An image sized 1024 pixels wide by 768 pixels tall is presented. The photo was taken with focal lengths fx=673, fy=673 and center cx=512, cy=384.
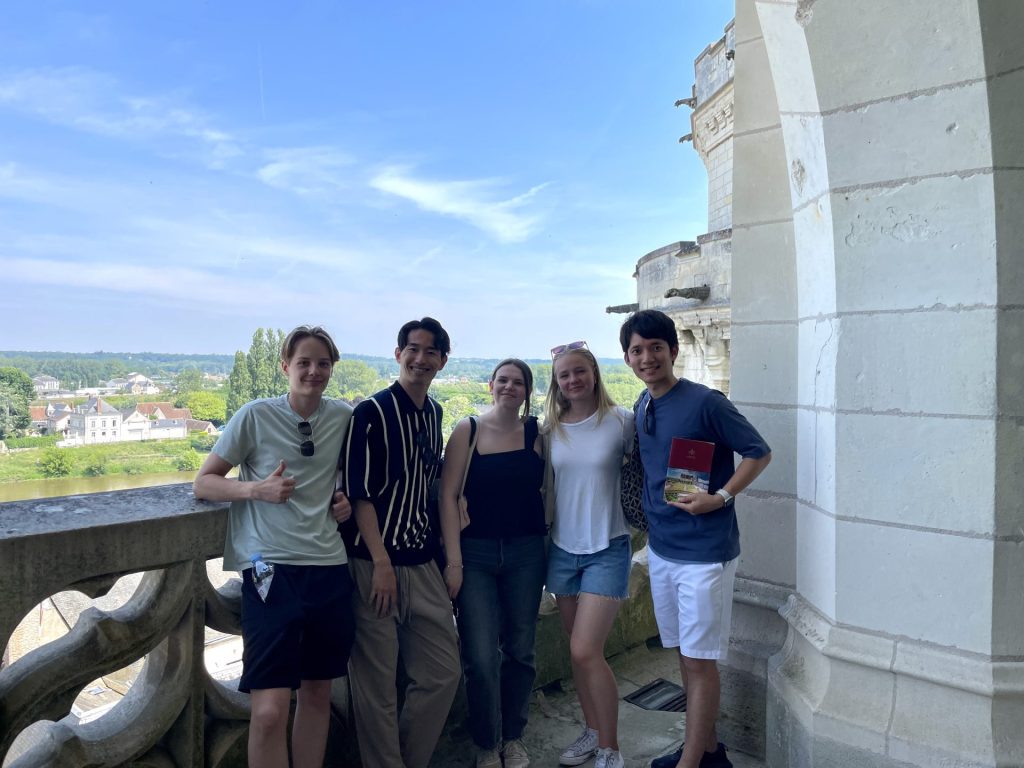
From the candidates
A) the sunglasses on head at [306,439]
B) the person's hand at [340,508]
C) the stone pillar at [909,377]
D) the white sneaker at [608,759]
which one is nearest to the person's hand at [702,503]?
the stone pillar at [909,377]

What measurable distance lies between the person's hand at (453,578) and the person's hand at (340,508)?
0.44 metres

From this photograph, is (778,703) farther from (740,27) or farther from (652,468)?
(740,27)

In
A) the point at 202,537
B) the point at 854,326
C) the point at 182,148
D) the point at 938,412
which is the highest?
the point at 182,148

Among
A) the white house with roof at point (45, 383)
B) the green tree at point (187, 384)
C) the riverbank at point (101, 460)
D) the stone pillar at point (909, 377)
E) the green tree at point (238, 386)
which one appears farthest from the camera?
the riverbank at point (101, 460)

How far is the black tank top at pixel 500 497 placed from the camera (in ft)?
7.20

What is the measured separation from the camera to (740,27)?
2.50 m

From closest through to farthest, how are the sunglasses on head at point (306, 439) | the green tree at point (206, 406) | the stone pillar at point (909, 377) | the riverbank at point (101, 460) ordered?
the stone pillar at point (909, 377), the sunglasses on head at point (306, 439), the green tree at point (206, 406), the riverbank at point (101, 460)

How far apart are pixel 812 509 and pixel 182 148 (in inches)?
5540

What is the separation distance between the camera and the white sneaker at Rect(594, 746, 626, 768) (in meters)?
2.14

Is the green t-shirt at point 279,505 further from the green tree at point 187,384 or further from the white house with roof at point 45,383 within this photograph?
the white house with roof at point 45,383

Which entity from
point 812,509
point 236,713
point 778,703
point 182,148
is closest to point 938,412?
point 812,509

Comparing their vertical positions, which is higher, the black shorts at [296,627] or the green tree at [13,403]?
the green tree at [13,403]

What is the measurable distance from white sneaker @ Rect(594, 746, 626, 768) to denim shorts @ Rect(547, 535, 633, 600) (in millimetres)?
483

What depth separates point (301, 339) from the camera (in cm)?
186
